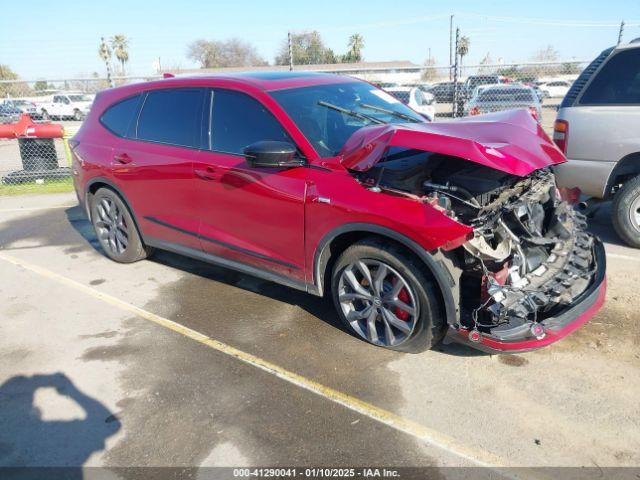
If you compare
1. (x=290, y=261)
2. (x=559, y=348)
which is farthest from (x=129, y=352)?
(x=559, y=348)

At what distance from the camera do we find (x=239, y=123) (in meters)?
3.92

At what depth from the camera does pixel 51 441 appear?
9.12ft

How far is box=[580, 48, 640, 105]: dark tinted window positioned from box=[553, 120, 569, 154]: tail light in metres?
0.27

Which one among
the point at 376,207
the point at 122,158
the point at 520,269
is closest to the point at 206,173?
the point at 122,158

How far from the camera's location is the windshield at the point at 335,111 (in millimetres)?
3660

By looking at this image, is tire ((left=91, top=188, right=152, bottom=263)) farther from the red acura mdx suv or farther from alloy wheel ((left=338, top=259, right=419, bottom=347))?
alloy wheel ((left=338, top=259, right=419, bottom=347))

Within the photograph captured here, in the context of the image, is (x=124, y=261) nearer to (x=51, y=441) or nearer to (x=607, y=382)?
(x=51, y=441)

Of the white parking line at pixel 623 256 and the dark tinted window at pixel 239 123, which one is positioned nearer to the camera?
the dark tinted window at pixel 239 123

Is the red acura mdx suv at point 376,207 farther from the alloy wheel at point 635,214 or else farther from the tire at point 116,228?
the alloy wheel at point 635,214

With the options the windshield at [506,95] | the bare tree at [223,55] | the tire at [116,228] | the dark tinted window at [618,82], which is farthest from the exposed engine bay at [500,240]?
the bare tree at [223,55]

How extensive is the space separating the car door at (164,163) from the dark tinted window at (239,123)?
8.1 inches

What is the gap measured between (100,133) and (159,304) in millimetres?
2005

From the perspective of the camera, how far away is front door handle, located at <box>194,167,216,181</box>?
396 centimetres

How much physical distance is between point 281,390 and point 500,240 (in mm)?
1670
